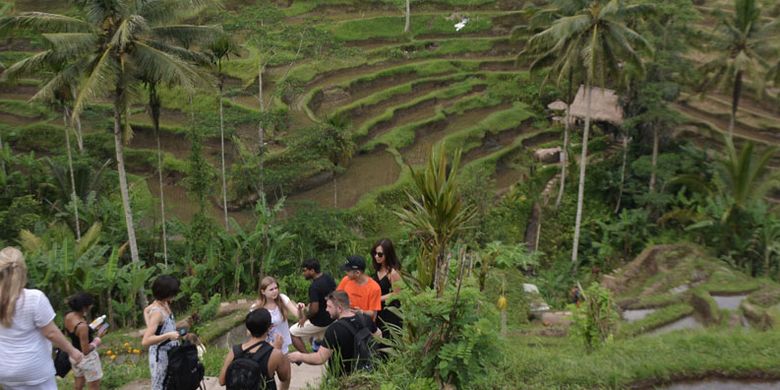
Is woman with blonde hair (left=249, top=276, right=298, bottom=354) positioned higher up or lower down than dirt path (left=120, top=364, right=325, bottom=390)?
higher up

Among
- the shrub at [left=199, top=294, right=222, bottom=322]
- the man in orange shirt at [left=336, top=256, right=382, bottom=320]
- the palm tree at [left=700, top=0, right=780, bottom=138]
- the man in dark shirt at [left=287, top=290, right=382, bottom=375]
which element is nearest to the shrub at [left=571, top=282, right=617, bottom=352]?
the man in orange shirt at [left=336, top=256, right=382, bottom=320]

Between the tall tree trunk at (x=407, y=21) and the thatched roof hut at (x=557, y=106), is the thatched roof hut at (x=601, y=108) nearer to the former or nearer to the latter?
the thatched roof hut at (x=557, y=106)

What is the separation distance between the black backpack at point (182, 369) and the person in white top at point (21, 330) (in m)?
0.97

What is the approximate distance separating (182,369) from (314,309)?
149 centimetres

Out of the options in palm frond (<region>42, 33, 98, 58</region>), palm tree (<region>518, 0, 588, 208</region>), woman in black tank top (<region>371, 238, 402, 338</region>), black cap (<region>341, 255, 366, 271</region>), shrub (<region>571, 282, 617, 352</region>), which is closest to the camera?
black cap (<region>341, 255, 366, 271</region>)

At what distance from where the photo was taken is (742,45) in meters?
20.3

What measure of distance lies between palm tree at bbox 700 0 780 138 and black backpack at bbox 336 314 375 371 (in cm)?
1847

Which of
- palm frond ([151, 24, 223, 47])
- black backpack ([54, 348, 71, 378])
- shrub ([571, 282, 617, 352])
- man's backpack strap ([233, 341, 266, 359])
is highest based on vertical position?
palm frond ([151, 24, 223, 47])

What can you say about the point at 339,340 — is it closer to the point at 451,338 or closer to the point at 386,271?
the point at 451,338

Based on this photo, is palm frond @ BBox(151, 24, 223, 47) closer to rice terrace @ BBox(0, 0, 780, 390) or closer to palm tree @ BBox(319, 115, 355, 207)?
rice terrace @ BBox(0, 0, 780, 390)

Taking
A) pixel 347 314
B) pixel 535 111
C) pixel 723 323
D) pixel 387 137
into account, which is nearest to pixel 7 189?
pixel 387 137

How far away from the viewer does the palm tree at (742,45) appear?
2009 cm

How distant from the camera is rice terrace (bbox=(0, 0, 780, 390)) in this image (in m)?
5.91

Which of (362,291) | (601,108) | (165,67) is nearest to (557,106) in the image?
(601,108)
